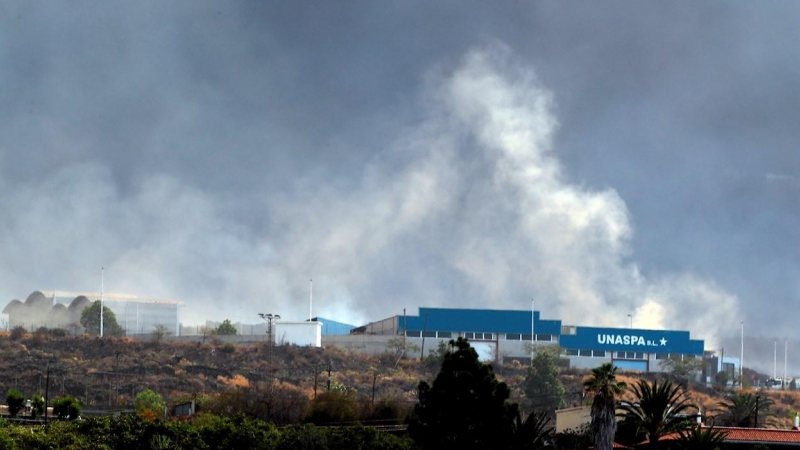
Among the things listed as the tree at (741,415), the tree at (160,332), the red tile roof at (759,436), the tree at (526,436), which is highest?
the tree at (160,332)

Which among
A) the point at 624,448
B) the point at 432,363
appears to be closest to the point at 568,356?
the point at 432,363

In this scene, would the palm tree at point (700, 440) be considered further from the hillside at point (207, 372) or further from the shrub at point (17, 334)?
the shrub at point (17, 334)

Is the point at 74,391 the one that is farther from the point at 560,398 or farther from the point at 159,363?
the point at 560,398

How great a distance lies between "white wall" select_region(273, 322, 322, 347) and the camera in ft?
532

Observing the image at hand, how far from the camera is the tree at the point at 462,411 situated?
54.8 metres

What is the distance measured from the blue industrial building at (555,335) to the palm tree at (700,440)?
328 feet

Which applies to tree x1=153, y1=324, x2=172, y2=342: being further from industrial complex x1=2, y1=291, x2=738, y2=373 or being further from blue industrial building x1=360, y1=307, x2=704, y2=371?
blue industrial building x1=360, y1=307, x2=704, y2=371

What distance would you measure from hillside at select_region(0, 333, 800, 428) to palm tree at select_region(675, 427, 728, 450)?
1898 inches

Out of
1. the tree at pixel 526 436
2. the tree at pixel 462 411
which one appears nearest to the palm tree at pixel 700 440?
the tree at pixel 526 436

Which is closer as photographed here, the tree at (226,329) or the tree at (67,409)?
the tree at (67,409)

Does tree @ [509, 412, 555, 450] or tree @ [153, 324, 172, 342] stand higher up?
tree @ [153, 324, 172, 342]

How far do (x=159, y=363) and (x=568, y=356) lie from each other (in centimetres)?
6671

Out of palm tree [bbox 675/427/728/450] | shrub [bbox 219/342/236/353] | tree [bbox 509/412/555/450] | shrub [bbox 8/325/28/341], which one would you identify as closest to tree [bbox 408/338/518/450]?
tree [bbox 509/412/555/450]

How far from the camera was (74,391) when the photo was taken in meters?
121
